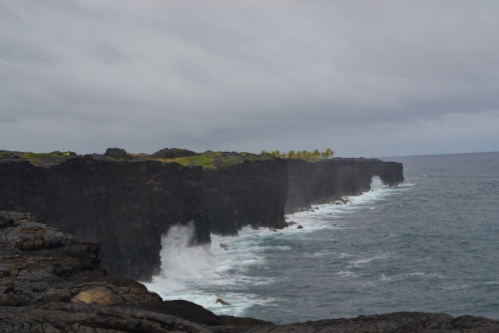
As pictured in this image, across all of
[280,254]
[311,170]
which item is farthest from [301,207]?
[280,254]

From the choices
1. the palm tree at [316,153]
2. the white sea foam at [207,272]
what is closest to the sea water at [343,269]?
the white sea foam at [207,272]

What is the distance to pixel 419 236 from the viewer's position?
68.5 meters

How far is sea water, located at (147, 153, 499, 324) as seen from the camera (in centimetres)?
3766

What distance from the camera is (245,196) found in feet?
257

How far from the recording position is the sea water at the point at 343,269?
37656 millimetres

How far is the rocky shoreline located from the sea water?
19706mm

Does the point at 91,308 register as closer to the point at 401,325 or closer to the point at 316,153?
the point at 401,325

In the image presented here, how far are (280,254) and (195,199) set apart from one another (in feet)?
50.2

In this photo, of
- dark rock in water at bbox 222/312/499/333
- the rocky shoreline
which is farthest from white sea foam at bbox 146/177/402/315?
dark rock in water at bbox 222/312/499/333

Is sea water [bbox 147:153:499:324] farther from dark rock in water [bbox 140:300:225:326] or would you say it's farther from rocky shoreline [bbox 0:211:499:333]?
dark rock in water [bbox 140:300:225:326]

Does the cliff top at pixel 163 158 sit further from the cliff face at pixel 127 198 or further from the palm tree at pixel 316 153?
the palm tree at pixel 316 153

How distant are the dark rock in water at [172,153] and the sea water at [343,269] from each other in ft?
78.1

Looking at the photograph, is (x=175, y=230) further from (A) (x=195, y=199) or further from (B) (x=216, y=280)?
(B) (x=216, y=280)

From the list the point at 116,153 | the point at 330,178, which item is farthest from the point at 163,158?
the point at 330,178
